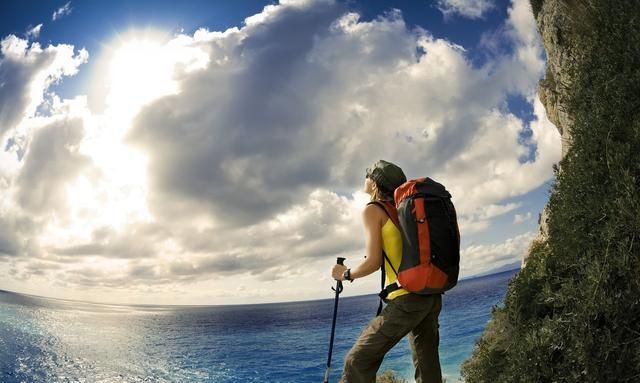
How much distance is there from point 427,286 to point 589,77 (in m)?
4.79

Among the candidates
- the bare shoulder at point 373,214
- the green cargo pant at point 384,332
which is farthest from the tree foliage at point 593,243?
the bare shoulder at point 373,214

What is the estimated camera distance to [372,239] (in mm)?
3949

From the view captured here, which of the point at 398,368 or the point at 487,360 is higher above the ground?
the point at 487,360

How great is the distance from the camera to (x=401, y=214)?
397 centimetres

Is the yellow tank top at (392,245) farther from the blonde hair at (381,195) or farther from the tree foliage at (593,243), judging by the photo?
the tree foliage at (593,243)

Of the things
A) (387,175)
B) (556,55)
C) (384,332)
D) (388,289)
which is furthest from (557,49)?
(384,332)

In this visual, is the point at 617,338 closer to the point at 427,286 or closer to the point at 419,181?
the point at 427,286

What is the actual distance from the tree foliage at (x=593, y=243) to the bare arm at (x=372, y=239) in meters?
2.60

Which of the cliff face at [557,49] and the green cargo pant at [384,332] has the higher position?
the cliff face at [557,49]

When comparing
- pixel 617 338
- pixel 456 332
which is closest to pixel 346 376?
pixel 617 338

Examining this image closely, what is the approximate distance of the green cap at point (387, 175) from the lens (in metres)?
4.35

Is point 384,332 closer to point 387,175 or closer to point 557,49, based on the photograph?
point 387,175

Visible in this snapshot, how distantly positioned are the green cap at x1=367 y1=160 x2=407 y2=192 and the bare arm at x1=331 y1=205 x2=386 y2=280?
435 millimetres

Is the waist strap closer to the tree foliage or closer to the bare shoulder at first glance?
the bare shoulder
